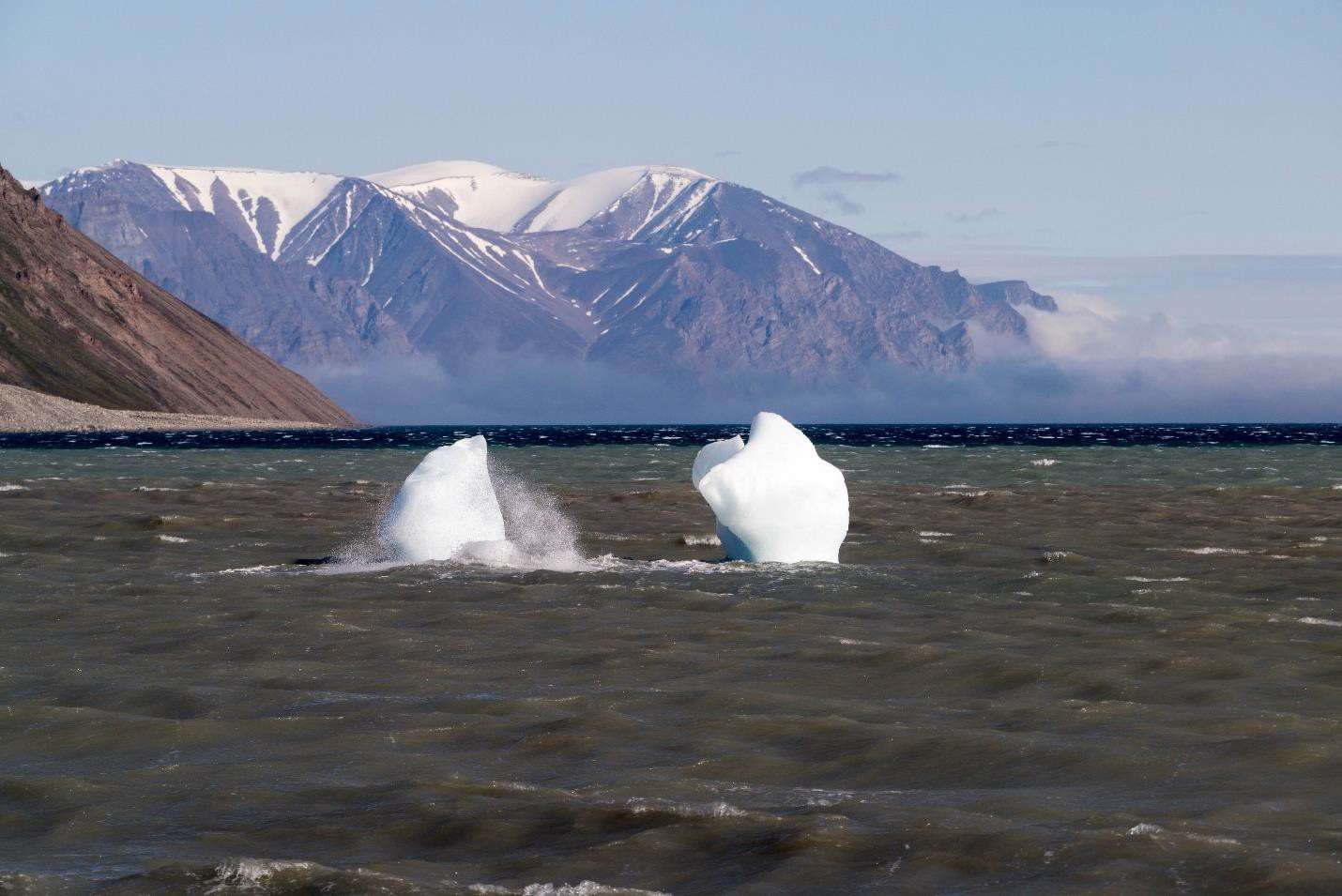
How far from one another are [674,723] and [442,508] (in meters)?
16.3

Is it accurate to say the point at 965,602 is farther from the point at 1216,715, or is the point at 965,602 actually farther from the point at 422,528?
the point at 422,528

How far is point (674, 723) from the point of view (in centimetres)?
1639

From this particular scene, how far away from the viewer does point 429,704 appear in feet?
56.5

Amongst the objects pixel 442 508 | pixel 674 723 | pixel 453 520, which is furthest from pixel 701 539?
pixel 674 723

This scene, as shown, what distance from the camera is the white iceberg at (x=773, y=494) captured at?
30172 mm

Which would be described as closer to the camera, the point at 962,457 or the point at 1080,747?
the point at 1080,747

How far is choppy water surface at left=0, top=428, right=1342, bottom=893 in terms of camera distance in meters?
11.9

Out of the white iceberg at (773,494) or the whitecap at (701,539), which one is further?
the whitecap at (701,539)

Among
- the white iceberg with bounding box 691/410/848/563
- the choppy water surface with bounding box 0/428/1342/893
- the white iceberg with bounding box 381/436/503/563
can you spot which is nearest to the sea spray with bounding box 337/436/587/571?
the white iceberg with bounding box 381/436/503/563

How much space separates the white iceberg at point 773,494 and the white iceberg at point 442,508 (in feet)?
15.1

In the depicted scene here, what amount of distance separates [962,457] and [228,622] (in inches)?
3590


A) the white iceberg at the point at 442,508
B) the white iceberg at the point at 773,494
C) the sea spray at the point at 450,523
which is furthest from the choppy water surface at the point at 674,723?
the white iceberg at the point at 442,508

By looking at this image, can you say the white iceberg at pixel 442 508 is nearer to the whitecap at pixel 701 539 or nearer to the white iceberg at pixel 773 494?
the white iceberg at pixel 773 494

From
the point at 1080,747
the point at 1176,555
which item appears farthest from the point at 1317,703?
the point at 1176,555
